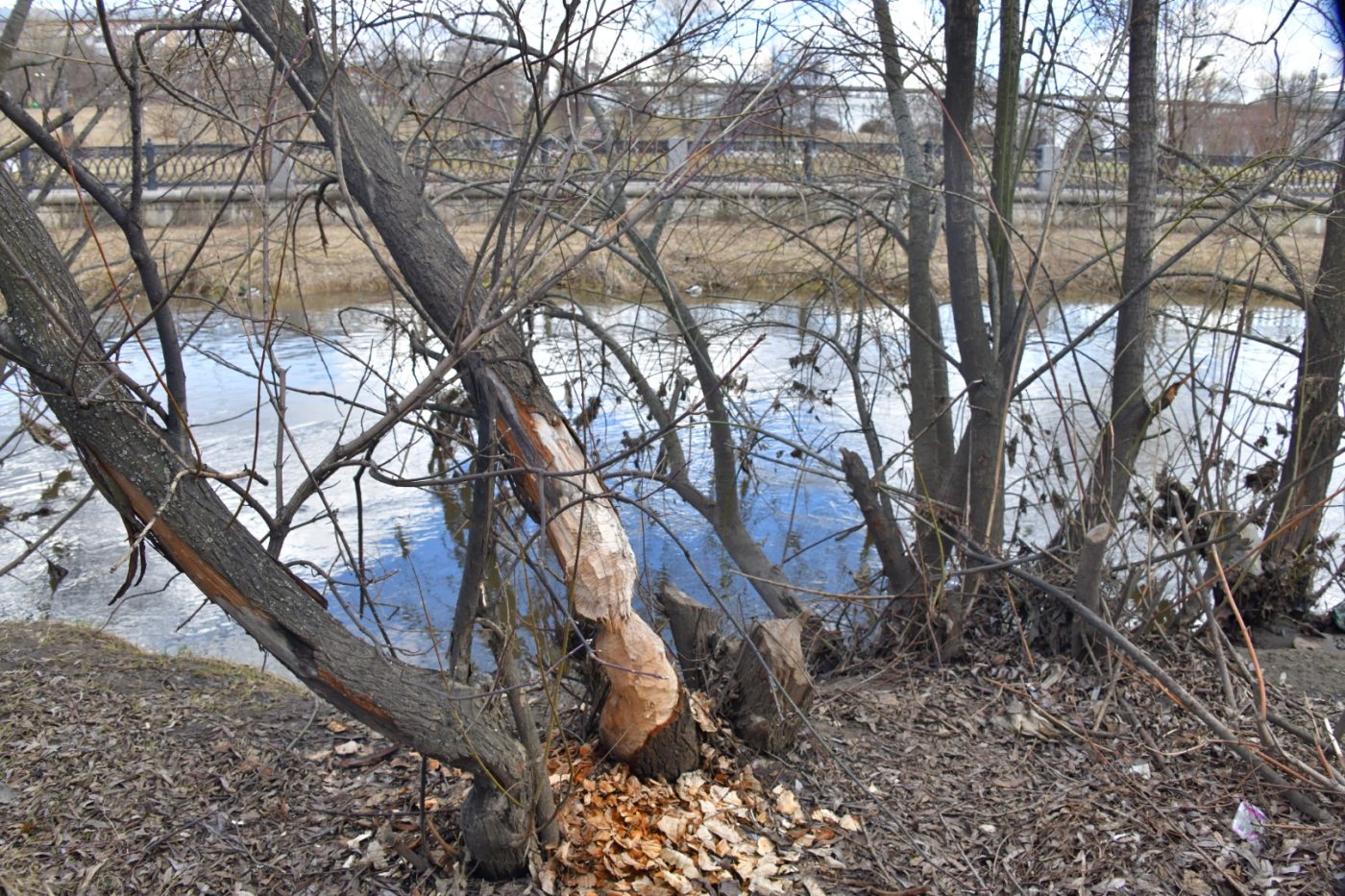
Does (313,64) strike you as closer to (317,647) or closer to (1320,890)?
(317,647)

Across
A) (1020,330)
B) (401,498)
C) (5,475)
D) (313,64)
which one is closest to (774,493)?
(401,498)

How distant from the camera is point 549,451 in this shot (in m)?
3.65

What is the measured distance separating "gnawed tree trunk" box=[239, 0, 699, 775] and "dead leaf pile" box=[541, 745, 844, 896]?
125mm

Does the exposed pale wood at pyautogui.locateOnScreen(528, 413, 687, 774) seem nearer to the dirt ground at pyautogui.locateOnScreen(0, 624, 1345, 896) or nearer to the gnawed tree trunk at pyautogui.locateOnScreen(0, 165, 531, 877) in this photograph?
the dirt ground at pyautogui.locateOnScreen(0, 624, 1345, 896)

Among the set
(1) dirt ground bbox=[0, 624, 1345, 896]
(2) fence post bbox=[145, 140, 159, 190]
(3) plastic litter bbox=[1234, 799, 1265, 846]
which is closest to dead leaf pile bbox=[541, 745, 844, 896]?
(1) dirt ground bbox=[0, 624, 1345, 896]

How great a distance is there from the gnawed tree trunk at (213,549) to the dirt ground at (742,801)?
31 cm

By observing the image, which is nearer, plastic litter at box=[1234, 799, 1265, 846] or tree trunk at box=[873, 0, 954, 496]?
plastic litter at box=[1234, 799, 1265, 846]

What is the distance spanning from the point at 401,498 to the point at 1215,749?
6821 millimetres

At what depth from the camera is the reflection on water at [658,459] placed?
19.6 ft

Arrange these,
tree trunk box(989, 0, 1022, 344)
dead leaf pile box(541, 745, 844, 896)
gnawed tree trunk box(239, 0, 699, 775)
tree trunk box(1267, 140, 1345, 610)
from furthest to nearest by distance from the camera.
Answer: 1. tree trunk box(1267, 140, 1345, 610)
2. tree trunk box(989, 0, 1022, 344)
3. gnawed tree trunk box(239, 0, 699, 775)
4. dead leaf pile box(541, 745, 844, 896)

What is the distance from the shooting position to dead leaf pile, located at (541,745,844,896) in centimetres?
319

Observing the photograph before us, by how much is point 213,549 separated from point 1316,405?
19.0ft

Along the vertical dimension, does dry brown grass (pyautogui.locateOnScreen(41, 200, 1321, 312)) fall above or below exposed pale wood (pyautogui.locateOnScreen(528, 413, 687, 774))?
above

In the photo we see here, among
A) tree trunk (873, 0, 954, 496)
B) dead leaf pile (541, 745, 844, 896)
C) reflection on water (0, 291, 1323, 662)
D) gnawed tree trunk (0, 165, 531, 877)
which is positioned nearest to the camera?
gnawed tree trunk (0, 165, 531, 877)
